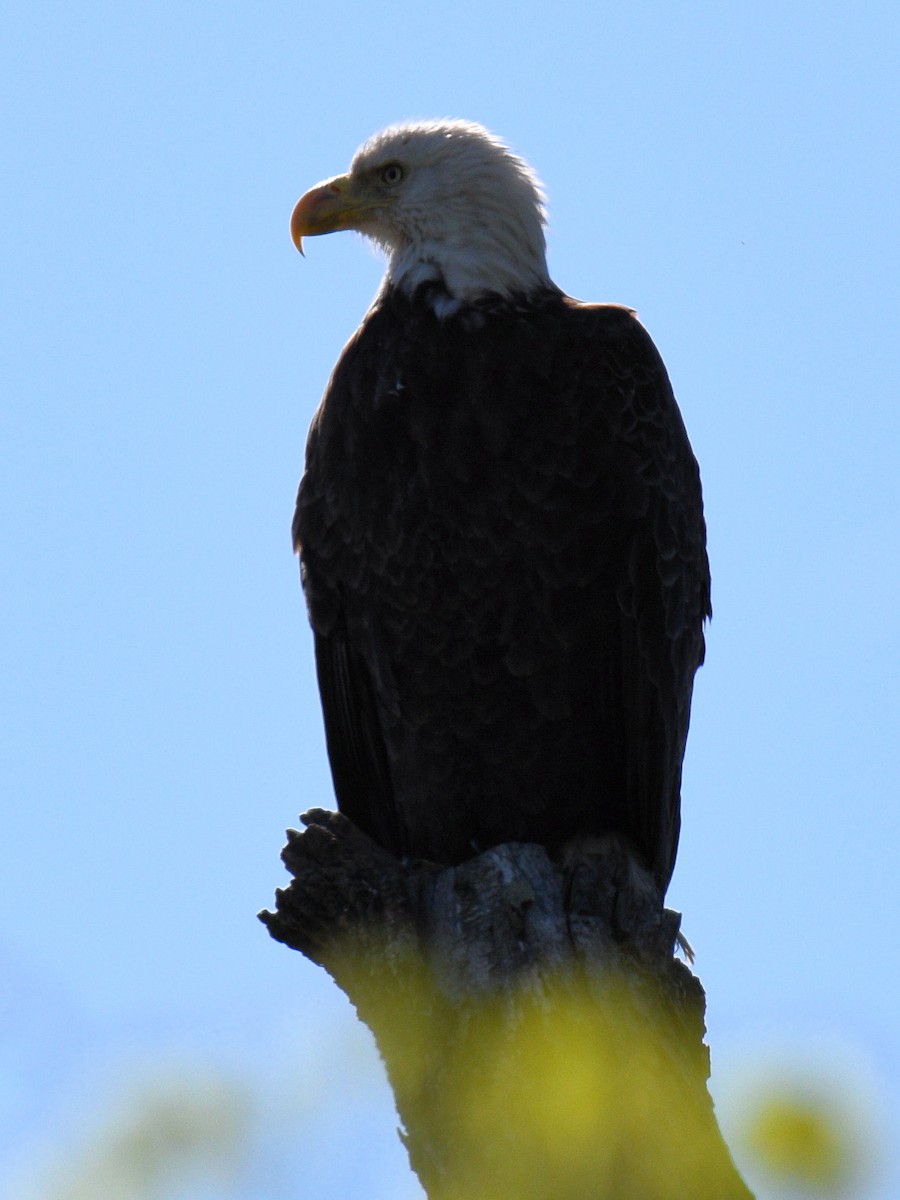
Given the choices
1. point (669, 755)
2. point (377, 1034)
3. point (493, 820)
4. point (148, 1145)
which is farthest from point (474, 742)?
point (148, 1145)

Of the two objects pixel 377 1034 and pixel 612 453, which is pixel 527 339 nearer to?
pixel 612 453

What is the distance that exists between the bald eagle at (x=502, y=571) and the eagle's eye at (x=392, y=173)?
76 centimetres

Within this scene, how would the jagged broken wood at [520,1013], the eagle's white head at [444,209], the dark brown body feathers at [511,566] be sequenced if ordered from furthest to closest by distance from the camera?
the eagle's white head at [444,209], the dark brown body feathers at [511,566], the jagged broken wood at [520,1013]

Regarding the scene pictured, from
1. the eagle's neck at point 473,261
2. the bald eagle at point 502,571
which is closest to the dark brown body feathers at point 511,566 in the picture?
the bald eagle at point 502,571

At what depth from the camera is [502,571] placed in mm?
A: 5137

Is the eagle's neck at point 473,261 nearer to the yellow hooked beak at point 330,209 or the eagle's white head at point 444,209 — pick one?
the eagle's white head at point 444,209

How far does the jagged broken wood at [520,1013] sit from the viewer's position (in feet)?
10.3

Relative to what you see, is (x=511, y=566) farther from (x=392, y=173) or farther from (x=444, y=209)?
(x=392, y=173)

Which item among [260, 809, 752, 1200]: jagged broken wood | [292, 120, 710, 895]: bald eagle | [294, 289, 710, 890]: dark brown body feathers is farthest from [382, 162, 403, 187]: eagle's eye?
[260, 809, 752, 1200]: jagged broken wood

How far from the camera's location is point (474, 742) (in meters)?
5.30

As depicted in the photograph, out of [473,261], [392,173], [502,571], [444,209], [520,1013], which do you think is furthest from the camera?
[392,173]

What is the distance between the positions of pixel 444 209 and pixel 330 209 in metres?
0.55

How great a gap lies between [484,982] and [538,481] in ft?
6.34

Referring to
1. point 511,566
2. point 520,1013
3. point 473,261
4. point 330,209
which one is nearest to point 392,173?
point 330,209
